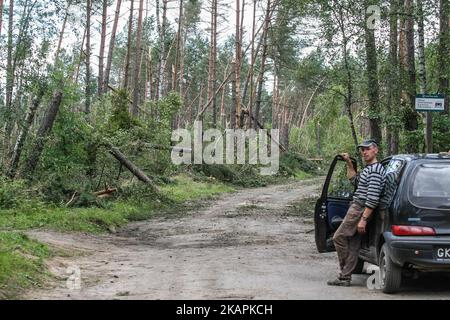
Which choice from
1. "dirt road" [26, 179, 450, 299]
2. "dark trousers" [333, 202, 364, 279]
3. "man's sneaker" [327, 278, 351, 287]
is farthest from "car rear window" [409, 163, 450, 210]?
"man's sneaker" [327, 278, 351, 287]

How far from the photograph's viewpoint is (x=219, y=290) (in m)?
7.67

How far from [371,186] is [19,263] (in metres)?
5.09

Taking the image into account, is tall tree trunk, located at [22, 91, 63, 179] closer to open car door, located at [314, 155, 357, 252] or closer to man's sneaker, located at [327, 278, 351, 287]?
open car door, located at [314, 155, 357, 252]

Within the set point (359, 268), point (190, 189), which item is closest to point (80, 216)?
point (359, 268)

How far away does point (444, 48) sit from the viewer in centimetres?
1692

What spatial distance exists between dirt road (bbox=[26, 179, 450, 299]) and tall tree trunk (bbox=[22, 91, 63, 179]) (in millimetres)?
3504

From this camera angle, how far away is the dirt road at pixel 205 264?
301 inches

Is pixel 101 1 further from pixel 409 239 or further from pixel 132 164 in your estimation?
pixel 409 239

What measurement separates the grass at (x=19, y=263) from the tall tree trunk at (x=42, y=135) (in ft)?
22.1

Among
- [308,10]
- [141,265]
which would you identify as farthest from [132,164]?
[141,265]

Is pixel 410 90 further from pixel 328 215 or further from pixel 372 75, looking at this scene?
pixel 328 215

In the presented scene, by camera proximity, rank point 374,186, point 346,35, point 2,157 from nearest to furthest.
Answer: point 374,186
point 2,157
point 346,35

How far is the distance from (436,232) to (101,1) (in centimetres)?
3227

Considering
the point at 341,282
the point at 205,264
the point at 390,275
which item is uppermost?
the point at 390,275
